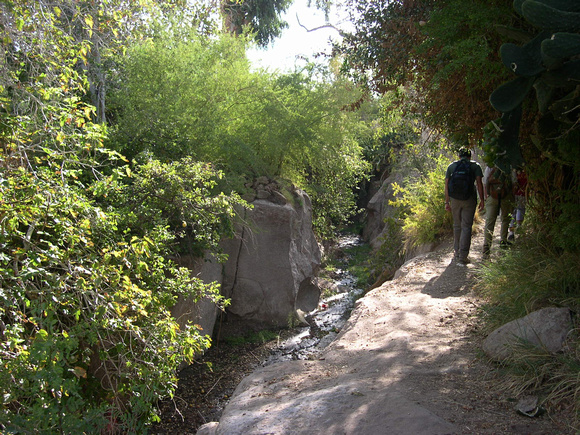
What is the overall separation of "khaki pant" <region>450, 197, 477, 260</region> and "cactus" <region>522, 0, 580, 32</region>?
3.93 metres

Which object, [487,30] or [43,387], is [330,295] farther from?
[43,387]

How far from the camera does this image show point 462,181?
6.66 metres

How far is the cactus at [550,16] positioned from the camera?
297cm

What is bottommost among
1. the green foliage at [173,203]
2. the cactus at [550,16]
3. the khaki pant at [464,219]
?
the khaki pant at [464,219]

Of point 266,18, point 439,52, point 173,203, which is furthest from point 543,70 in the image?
point 266,18

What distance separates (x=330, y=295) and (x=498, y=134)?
7.21 m

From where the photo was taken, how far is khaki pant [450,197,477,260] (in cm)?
674

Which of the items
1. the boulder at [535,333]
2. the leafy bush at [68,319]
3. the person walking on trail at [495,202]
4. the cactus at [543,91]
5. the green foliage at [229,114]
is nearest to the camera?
the leafy bush at [68,319]

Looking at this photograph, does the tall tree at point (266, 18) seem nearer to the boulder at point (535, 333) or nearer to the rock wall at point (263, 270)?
the rock wall at point (263, 270)

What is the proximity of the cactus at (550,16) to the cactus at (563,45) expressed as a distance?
214 millimetres

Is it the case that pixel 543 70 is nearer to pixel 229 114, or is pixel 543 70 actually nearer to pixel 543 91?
pixel 543 91

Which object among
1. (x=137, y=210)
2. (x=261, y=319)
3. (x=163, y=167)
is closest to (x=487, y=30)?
(x=163, y=167)

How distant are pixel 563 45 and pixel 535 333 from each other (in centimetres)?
211

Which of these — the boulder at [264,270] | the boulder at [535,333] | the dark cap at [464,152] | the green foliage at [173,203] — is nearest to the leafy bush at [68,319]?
the green foliage at [173,203]
